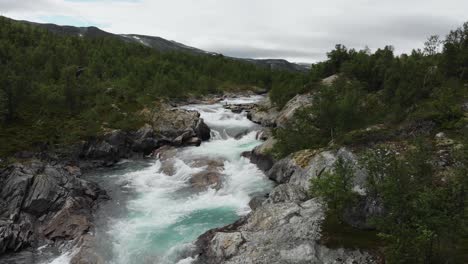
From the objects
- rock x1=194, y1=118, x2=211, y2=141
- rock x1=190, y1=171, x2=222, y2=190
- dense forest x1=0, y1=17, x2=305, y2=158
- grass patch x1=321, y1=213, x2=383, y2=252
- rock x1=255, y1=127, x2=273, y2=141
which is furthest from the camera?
rock x1=194, y1=118, x2=211, y2=141

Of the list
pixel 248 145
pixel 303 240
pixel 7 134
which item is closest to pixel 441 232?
pixel 303 240

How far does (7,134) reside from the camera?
174 feet

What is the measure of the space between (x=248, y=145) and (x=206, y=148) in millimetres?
7594

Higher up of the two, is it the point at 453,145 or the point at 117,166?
the point at 453,145

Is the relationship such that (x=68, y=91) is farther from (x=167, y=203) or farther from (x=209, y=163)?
(x=167, y=203)

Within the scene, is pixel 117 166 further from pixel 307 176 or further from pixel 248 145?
pixel 307 176

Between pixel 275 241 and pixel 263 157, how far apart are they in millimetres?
25662

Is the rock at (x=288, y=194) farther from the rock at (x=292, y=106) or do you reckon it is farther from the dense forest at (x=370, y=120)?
the rock at (x=292, y=106)

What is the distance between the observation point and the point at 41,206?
36094 millimetres

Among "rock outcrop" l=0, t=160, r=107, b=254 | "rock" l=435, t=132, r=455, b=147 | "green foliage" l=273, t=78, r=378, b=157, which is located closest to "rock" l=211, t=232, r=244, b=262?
"rock outcrop" l=0, t=160, r=107, b=254

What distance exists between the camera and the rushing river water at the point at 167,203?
30453mm

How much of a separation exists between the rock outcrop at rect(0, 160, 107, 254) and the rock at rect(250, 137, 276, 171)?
21.3m

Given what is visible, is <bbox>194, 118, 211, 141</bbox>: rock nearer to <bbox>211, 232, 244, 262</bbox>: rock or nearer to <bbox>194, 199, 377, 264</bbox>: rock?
<bbox>194, 199, 377, 264</bbox>: rock

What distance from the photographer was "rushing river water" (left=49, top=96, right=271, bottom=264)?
30453mm
